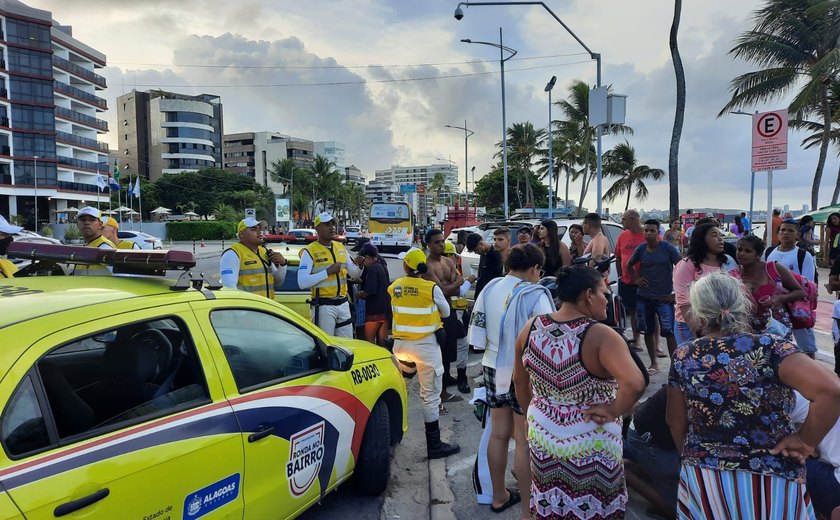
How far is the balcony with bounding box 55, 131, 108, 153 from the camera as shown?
58.2 m

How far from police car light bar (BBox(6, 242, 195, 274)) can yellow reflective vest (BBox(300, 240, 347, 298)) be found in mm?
2670

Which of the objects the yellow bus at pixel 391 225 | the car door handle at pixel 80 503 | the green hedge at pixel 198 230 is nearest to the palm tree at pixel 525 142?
the yellow bus at pixel 391 225

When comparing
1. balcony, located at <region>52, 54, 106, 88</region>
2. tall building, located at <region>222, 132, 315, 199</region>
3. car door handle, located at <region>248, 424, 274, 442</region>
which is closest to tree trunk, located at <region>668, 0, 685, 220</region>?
car door handle, located at <region>248, 424, 274, 442</region>

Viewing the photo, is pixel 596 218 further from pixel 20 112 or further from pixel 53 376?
pixel 20 112

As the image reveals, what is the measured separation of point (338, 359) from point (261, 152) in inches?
4487

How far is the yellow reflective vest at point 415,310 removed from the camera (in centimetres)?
462

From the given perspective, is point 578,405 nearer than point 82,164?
Yes

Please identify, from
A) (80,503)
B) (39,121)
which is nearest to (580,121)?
(80,503)

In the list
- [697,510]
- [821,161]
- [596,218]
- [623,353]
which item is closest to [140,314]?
[623,353]

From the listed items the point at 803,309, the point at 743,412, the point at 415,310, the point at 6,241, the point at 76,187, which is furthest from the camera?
the point at 76,187

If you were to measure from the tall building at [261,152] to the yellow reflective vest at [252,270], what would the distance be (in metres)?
105

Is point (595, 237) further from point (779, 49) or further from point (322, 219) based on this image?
point (779, 49)

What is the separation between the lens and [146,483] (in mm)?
2119

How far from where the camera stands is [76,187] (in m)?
59.7
